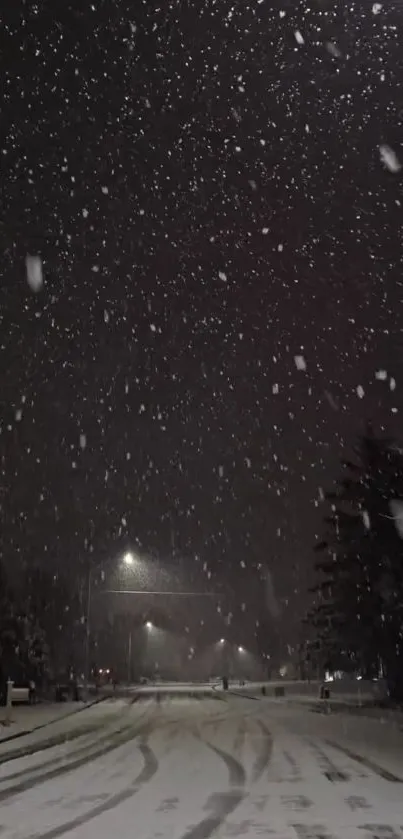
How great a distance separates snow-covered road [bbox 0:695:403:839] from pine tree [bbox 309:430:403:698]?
8.66 m

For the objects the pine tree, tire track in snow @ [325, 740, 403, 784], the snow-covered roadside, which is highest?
the pine tree

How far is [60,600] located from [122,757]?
45.1 meters

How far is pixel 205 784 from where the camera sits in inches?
492

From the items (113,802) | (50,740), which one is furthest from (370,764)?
(50,740)

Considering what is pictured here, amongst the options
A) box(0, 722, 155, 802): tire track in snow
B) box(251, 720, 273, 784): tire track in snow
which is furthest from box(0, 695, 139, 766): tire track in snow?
box(251, 720, 273, 784): tire track in snow

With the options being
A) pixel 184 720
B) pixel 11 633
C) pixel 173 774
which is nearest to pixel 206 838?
pixel 173 774

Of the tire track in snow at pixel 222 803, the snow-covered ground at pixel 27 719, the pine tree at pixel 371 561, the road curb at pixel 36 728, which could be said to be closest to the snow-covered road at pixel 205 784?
the tire track in snow at pixel 222 803

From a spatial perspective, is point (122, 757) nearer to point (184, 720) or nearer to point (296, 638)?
point (184, 720)

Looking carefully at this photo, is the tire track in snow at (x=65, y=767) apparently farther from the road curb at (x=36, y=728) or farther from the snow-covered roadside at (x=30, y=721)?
the road curb at (x=36, y=728)

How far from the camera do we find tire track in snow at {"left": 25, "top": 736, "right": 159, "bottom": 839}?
880cm

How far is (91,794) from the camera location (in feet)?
38.5

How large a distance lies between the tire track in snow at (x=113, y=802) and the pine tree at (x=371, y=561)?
17.1 m

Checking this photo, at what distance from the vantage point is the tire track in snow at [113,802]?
8797 mm

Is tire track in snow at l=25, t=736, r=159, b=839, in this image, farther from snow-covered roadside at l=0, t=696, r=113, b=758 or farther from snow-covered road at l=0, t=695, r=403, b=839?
snow-covered roadside at l=0, t=696, r=113, b=758
